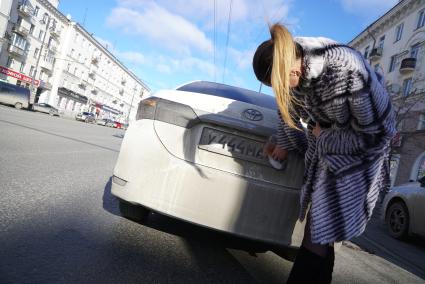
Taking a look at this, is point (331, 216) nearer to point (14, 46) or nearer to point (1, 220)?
point (1, 220)

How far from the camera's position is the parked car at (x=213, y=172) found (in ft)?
9.19

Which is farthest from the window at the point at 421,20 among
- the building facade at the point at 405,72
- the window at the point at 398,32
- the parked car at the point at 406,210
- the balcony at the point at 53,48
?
the balcony at the point at 53,48

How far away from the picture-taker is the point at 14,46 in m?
51.7

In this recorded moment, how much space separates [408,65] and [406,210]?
28.6 meters

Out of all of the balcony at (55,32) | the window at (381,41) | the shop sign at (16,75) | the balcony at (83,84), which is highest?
the window at (381,41)

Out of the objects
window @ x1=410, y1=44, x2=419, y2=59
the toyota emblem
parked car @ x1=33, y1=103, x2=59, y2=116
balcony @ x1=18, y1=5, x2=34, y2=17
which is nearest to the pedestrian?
the toyota emblem

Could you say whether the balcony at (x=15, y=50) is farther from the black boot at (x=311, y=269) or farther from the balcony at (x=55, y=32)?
the black boot at (x=311, y=269)

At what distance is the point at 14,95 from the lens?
38.1 meters

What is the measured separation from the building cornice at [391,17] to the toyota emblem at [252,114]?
36.4m

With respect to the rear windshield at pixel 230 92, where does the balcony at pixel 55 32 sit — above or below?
above

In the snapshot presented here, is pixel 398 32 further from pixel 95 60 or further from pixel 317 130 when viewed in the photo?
pixel 95 60

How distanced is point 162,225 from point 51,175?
2235 millimetres

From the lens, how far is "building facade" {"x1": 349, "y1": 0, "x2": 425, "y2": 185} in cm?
2878

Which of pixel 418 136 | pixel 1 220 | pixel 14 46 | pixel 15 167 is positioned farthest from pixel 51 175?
pixel 14 46
